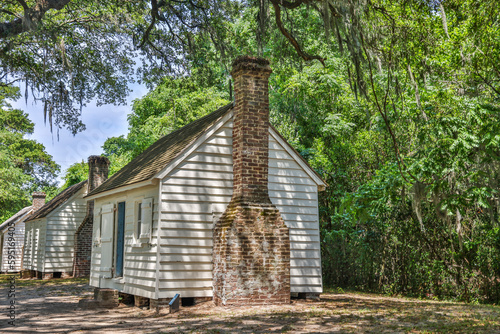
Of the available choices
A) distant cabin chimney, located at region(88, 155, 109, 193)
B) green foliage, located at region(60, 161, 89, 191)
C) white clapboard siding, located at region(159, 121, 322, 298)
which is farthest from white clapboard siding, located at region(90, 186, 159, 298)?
green foliage, located at region(60, 161, 89, 191)

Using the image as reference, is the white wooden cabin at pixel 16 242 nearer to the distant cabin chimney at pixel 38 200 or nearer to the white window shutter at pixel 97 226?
the distant cabin chimney at pixel 38 200

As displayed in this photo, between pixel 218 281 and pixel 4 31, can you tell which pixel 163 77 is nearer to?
pixel 4 31

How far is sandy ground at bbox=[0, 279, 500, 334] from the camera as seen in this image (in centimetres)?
666

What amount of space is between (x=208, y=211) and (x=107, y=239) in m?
3.77

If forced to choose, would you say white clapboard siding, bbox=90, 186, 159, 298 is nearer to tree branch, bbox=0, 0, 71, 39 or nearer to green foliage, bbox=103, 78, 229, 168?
tree branch, bbox=0, 0, 71, 39

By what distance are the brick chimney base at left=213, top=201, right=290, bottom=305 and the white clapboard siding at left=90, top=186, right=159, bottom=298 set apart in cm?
135

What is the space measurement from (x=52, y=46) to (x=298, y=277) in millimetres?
9605

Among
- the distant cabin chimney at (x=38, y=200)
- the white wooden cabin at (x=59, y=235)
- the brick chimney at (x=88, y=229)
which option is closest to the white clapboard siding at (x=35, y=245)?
the white wooden cabin at (x=59, y=235)

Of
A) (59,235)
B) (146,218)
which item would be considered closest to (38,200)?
(59,235)

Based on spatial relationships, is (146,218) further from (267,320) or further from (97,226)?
(97,226)

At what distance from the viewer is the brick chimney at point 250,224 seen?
30.2ft

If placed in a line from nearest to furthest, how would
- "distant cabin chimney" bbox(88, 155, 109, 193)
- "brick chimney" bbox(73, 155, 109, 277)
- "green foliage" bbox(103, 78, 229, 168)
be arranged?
1. "brick chimney" bbox(73, 155, 109, 277)
2. "distant cabin chimney" bbox(88, 155, 109, 193)
3. "green foliage" bbox(103, 78, 229, 168)

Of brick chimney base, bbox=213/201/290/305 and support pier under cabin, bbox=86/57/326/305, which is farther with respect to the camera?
support pier under cabin, bbox=86/57/326/305

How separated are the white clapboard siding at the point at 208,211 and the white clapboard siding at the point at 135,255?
1.24 feet
